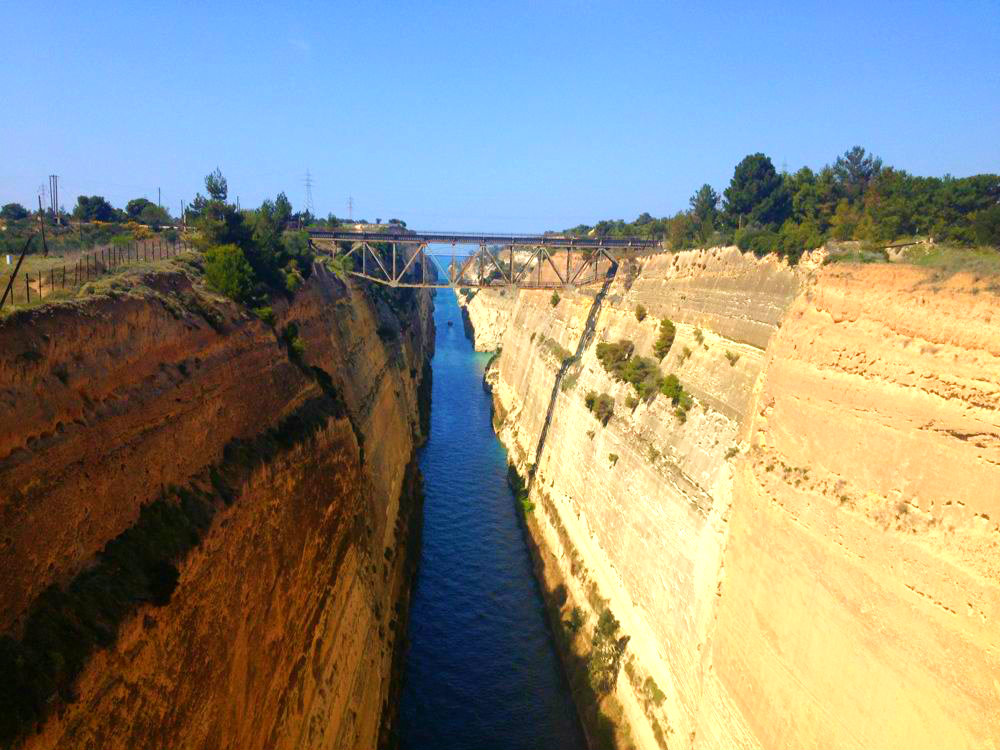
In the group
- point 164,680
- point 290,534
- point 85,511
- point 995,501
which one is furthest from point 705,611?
point 85,511

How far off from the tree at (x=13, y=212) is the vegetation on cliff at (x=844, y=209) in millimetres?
28204

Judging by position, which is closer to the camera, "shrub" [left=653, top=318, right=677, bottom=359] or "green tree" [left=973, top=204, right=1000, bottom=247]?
"green tree" [left=973, top=204, right=1000, bottom=247]

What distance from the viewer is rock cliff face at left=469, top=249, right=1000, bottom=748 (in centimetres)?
806

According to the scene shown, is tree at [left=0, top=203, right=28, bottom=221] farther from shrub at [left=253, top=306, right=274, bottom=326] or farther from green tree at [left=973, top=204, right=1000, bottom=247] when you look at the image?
green tree at [left=973, top=204, right=1000, bottom=247]

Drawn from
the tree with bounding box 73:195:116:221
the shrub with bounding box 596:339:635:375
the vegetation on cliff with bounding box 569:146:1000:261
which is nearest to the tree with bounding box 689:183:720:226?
the vegetation on cliff with bounding box 569:146:1000:261

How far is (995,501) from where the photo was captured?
25.1 feet

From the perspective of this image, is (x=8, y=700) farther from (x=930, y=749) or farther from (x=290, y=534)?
(x=930, y=749)

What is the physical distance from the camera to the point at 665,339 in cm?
1945

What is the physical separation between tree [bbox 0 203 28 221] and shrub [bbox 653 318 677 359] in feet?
91.1

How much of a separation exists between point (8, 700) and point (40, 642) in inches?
25.8

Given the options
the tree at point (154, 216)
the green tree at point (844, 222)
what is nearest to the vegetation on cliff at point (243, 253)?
the green tree at point (844, 222)

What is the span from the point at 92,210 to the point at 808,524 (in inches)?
1379

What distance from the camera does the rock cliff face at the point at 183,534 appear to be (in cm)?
662

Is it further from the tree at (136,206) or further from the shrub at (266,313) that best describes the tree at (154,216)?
the shrub at (266,313)
